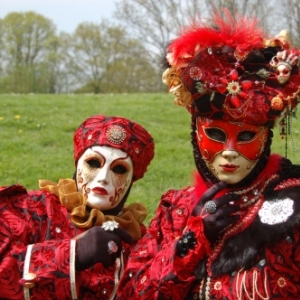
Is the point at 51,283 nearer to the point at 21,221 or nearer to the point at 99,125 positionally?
the point at 21,221

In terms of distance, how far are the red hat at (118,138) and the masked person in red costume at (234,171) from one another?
25.0 inches

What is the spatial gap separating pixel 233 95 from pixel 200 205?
0.49 meters

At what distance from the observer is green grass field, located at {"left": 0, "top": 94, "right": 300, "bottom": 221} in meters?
6.61

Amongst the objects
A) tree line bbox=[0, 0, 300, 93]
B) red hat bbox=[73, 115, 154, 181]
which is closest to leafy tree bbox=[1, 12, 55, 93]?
tree line bbox=[0, 0, 300, 93]

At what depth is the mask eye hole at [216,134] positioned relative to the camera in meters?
2.77

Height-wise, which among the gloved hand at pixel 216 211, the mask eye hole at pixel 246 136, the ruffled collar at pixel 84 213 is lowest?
the ruffled collar at pixel 84 213

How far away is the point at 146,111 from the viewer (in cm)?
1038

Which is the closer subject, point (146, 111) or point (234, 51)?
point (234, 51)

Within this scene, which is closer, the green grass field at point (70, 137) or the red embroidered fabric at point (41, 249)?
the red embroidered fabric at point (41, 249)

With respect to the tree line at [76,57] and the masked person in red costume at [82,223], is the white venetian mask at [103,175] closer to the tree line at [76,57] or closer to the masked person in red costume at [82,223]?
the masked person in red costume at [82,223]

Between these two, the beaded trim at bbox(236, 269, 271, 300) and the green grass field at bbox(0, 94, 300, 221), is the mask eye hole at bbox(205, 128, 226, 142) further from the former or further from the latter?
the green grass field at bbox(0, 94, 300, 221)

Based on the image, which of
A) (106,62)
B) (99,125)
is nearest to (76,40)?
(106,62)

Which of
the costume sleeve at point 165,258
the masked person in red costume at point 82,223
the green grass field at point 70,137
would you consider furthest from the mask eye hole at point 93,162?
the green grass field at point 70,137

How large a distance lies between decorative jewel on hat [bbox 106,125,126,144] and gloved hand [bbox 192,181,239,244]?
806 millimetres
